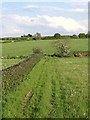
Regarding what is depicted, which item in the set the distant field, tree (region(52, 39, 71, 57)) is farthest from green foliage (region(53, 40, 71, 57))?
the distant field

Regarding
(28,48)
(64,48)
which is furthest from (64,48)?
(28,48)

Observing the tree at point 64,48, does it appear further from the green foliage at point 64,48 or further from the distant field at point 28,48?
the distant field at point 28,48

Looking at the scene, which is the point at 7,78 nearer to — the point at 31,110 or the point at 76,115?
the point at 31,110

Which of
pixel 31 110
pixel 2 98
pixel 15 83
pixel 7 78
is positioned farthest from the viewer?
pixel 15 83

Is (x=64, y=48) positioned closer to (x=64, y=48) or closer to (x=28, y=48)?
(x=64, y=48)

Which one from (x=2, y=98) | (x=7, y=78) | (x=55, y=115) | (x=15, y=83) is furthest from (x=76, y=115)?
(x=15, y=83)

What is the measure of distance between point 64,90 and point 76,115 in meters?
3.80

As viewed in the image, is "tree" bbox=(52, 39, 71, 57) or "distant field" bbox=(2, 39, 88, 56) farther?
"distant field" bbox=(2, 39, 88, 56)

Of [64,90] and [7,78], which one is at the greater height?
[7,78]

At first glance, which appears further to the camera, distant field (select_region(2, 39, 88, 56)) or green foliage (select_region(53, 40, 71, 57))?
distant field (select_region(2, 39, 88, 56))

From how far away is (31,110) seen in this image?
8.07 metres

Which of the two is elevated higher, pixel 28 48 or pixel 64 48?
pixel 64 48

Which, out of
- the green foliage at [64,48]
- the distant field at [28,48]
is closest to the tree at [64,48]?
the green foliage at [64,48]

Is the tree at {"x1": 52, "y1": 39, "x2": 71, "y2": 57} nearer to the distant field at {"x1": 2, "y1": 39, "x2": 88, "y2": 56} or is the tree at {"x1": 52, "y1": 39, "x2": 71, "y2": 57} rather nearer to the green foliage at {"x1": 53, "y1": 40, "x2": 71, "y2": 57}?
the green foliage at {"x1": 53, "y1": 40, "x2": 71, "y2": 57}
